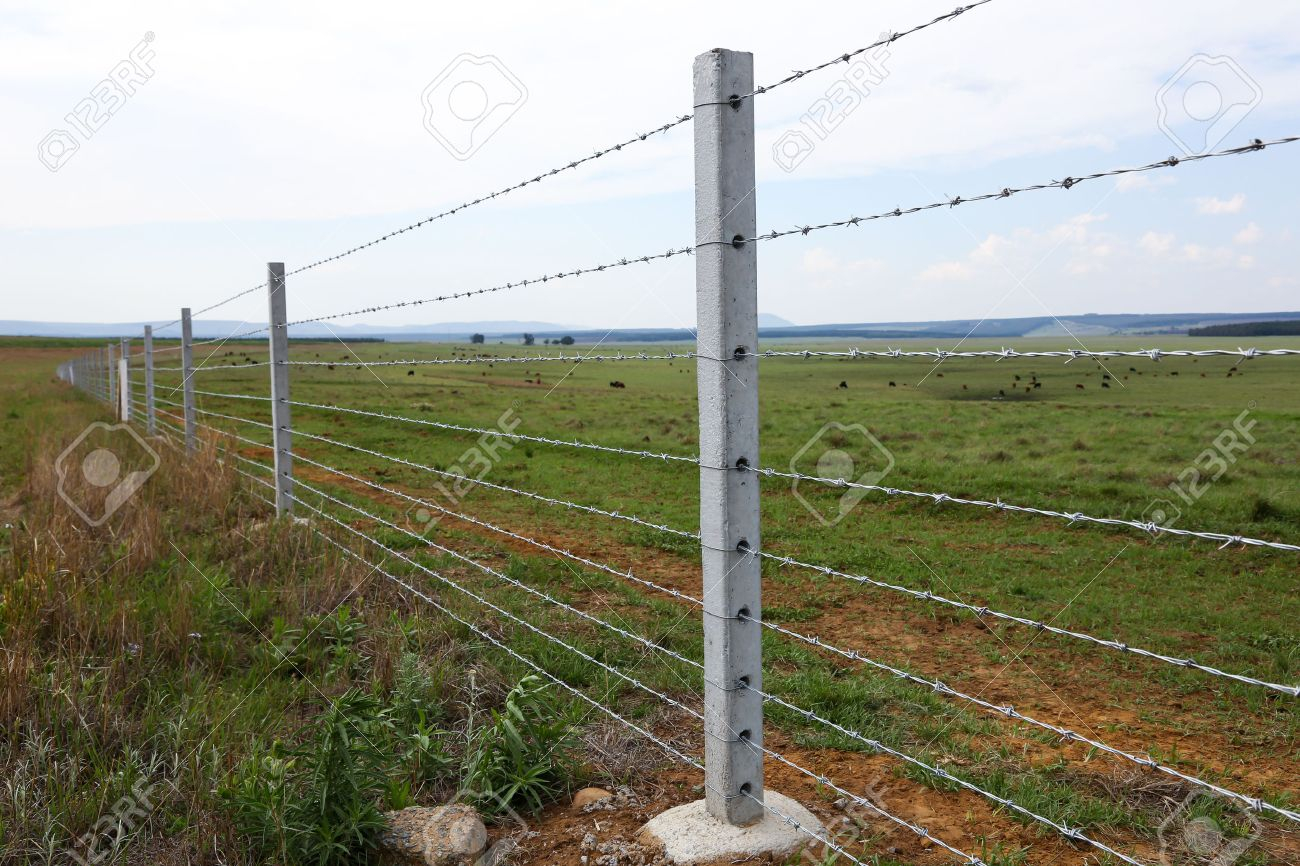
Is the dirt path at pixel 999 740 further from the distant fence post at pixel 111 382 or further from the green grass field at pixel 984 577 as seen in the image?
the distant fence post at pixel 111 382

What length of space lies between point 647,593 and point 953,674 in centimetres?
197

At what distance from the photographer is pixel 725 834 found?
2.73m

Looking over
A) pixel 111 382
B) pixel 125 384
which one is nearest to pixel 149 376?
pixel 125 384

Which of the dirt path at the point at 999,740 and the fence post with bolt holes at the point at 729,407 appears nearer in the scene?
the fence post with bolt holes at the point at 729,407

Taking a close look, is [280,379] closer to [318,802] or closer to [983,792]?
[318,802]

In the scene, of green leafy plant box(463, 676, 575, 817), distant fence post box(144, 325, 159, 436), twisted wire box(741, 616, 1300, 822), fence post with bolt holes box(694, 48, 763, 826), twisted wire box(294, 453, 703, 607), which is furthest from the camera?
distant fence post box(144, 325, 159, 436)

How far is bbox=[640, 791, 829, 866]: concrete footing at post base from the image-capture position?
267 centimetres

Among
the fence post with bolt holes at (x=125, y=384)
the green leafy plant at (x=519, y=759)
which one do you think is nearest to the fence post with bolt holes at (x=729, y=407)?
the green leafy plant at (x=519, y=759)

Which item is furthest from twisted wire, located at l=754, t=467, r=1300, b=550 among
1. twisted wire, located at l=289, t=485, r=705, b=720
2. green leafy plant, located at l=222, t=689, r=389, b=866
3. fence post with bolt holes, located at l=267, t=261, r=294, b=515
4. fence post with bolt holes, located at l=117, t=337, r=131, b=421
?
fence post with bolt holes, located at l=117, t=337, r=131, b=421

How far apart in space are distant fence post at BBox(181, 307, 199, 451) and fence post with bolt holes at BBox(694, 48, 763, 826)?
7839mm

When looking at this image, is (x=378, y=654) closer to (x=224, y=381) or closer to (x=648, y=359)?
(x=648, y=359)

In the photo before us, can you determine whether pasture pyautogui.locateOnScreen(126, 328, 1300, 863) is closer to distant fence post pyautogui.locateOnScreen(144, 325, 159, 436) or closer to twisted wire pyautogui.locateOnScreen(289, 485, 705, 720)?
twisted wire pyautogui.locateOnScreen(289, 485, 705, 720)

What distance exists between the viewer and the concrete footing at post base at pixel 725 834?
8.75 feet

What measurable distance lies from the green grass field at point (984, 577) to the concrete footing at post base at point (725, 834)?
547mm
